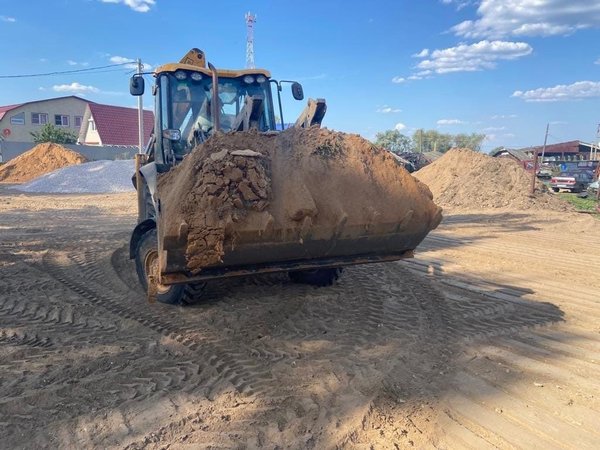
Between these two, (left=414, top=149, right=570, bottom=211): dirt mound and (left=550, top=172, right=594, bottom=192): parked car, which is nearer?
(left=414, top=149, right=570, bottom=211): dirt mound

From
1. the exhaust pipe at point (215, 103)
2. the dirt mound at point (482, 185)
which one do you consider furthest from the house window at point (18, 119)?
the exhaust pipe at point (215, 103)

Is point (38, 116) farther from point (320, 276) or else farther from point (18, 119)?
point (320, 276)

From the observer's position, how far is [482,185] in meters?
18.2

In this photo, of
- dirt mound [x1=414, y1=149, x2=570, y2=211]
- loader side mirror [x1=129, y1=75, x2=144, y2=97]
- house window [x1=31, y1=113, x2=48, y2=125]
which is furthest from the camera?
house window [x1=31, y1=113, x2=48, y2=125]

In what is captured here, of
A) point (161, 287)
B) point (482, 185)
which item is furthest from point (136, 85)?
point (482, 185)

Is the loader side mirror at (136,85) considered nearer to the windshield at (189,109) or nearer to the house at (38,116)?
the windshield at (189,109)

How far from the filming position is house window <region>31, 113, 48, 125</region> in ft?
160

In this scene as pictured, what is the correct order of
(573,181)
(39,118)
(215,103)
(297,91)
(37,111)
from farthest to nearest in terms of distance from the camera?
(39,118) → (37,111) → (573,181) → (297,91) → (215,103)

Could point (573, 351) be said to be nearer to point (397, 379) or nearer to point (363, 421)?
point (397, 379)

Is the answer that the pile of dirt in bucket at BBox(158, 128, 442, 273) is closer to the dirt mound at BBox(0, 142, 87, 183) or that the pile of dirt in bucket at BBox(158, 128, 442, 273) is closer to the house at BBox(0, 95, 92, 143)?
the dirt mound at BBox(0, 142, 87, 183)

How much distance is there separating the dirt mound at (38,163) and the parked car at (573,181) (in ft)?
91.5

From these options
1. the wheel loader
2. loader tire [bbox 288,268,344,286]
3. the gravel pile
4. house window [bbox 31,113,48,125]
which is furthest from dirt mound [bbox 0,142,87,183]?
loader tire [bbox 288,268,344,286]

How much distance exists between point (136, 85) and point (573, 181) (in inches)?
932

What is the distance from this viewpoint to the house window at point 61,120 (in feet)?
166
